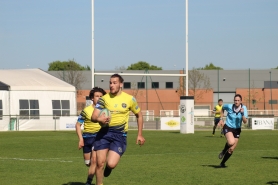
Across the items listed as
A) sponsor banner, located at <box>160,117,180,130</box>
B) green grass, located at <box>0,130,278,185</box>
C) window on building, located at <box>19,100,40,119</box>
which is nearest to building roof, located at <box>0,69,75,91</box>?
window on building, located at <box>19,100,40,119</box>

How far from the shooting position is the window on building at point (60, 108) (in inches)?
2005

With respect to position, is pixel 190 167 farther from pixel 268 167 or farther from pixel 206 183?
pixel 206 183

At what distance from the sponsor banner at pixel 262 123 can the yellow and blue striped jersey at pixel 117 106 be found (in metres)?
40.5

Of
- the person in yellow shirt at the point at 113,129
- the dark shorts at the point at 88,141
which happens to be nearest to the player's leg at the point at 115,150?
the person in yellow shirt at the point at 113,129

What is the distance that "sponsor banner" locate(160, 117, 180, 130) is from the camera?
1919 inches

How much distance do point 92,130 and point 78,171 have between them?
3519 millimetres

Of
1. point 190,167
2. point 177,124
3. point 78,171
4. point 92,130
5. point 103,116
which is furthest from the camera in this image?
point 177,124

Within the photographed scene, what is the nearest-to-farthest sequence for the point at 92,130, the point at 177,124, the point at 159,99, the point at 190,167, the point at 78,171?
1. the point at 92,130
2. the point at 78,171
3. the point at 190,167
4. the point at 177,124
5. the point at 159,99

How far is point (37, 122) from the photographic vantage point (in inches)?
1954

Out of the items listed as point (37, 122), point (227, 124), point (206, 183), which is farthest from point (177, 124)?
point (206, 183)

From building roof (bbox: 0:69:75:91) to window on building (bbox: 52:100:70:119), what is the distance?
1.03 meters

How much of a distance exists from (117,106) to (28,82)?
4055 cm

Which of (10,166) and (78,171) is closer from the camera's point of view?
(78,171)

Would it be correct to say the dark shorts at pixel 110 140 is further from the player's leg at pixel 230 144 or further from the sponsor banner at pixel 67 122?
the sponsor banner at pixel 67 122
